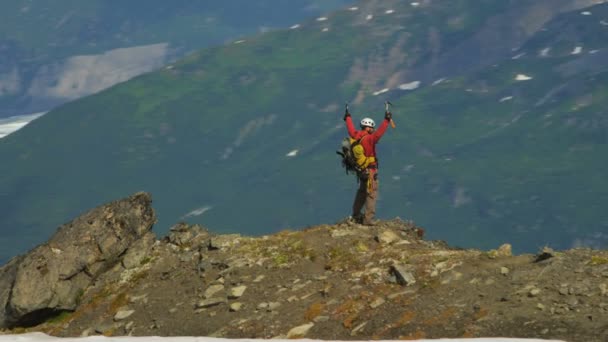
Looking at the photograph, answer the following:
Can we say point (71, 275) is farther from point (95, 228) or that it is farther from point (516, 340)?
point (516, 340)

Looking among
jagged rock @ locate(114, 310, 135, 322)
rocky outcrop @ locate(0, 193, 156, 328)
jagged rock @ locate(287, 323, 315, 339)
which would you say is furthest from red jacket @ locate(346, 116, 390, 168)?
jagged rock @ locate(114, 310, 135, 322)

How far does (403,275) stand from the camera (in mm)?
24297

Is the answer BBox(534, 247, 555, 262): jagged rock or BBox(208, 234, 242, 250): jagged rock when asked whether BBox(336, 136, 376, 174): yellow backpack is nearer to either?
BBox(208, 234, 242, 250): jagged rock

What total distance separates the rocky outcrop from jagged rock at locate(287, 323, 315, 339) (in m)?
7.95


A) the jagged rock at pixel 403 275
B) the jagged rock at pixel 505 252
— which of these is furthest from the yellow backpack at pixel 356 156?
the jagged rock at pixel 403 275

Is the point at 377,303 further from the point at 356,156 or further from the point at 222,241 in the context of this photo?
the point at 356,156

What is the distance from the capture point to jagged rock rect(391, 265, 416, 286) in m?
24.2

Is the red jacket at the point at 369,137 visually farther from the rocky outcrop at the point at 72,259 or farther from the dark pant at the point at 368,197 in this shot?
the rocky outcrop at the point at 72,259

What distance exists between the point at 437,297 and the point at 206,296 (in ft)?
21.0

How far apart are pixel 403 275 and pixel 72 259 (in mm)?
10191

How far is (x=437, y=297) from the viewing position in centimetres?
2300

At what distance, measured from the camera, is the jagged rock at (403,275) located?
24.2 m

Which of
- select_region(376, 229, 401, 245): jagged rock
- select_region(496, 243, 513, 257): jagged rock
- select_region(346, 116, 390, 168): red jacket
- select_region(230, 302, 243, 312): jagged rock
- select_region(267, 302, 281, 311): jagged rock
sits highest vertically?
select_region(346, 116, 390, 168): red jacket

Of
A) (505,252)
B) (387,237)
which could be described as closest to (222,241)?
(387,237)
